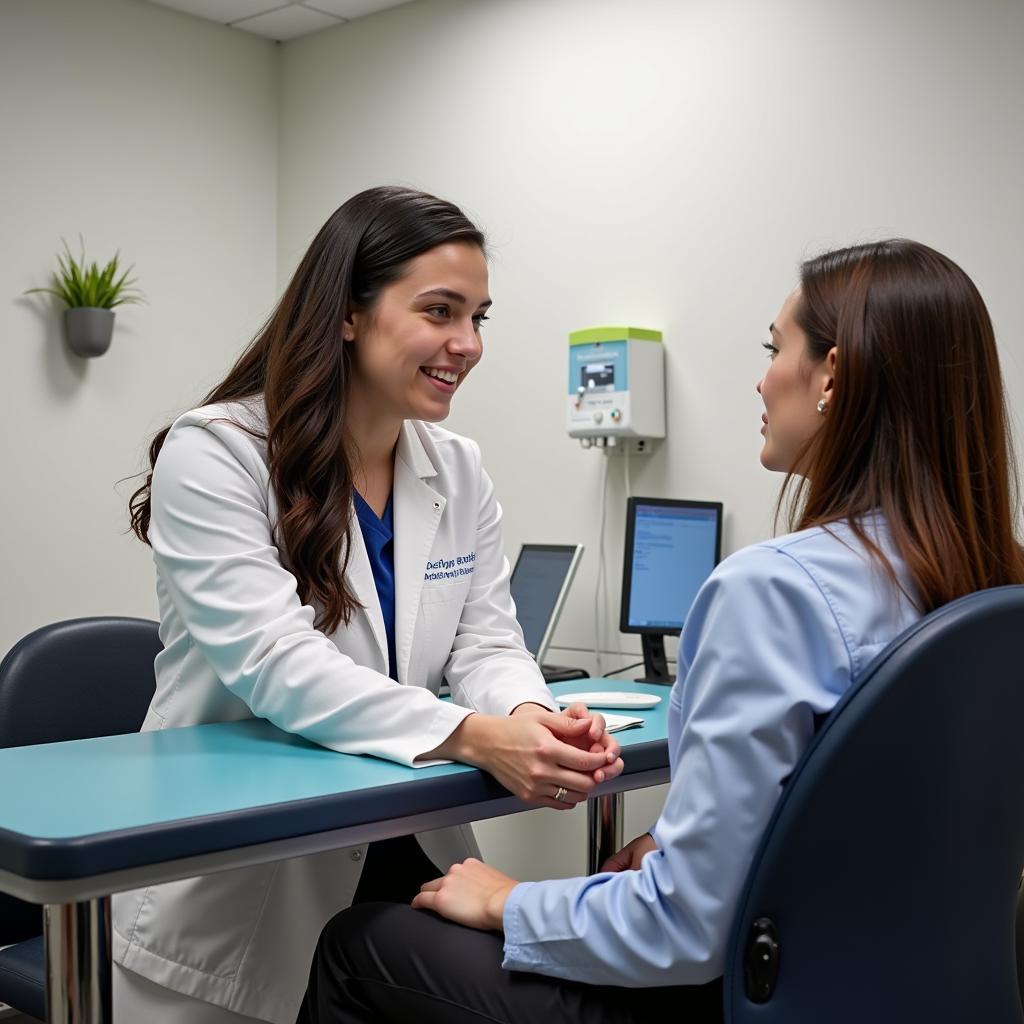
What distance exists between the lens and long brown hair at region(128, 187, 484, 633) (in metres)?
1.62

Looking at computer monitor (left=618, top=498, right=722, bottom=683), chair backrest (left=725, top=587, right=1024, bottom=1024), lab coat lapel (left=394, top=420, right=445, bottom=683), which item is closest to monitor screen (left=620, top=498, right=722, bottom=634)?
computer monitor (left=618, top=498, right=722, bottom=683)

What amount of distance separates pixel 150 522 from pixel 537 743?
2.26 feet

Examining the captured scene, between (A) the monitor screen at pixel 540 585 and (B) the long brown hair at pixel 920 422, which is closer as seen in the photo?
(B) the long brown hair at pixel 920 422

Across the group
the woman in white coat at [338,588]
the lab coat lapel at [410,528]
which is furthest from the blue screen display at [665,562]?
the lab coat lapel at [410,528]

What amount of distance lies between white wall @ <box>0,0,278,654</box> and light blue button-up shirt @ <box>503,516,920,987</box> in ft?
9.38

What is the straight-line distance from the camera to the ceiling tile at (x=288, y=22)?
3.95 meters

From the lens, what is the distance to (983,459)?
3.76 ft

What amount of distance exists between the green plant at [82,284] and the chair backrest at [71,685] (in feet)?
6.00

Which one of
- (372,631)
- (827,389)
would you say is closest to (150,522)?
(372,631)

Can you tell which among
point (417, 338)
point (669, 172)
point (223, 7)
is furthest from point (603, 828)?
Answer: point (223, 7)

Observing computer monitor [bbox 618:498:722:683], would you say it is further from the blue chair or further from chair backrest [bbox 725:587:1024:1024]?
chair backrest [bbox 725:587:1024:1024]

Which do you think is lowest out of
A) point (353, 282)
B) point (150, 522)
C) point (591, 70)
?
point (150, 522)

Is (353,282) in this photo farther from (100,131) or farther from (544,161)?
(100,131)

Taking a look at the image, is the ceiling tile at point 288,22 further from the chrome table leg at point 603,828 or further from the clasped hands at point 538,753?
the clasped hands at point 538,753
